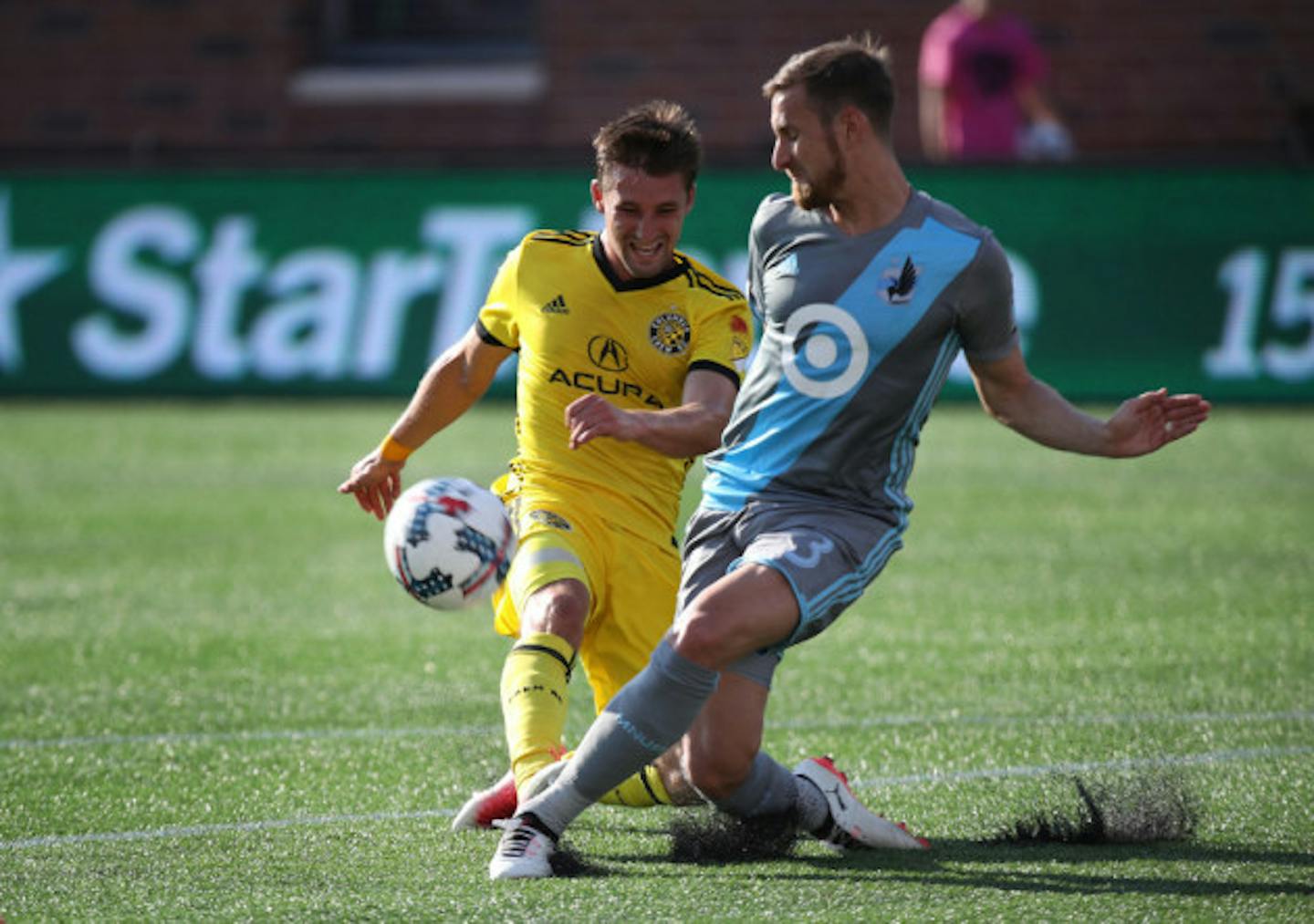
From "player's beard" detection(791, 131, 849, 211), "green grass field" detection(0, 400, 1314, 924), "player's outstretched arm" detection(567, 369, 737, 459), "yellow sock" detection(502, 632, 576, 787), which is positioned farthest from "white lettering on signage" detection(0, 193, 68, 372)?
"player's beard" detection(791, 131, 849, 211)

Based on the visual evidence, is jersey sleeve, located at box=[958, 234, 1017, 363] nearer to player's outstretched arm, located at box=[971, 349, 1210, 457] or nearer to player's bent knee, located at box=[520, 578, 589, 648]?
player's outstretched arm, located at box=[971, 349, 1210, 457]

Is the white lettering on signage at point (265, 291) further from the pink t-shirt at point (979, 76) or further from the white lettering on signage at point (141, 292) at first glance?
the pink t-shirt at point (979, 76)

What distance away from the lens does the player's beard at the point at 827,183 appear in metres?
5.17

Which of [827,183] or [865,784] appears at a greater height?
[827,183]

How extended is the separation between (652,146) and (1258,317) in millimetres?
9912

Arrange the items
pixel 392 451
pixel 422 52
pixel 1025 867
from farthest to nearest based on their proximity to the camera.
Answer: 1. pixel 422 52
2. pixel 392 451
3. pixel 1025 867

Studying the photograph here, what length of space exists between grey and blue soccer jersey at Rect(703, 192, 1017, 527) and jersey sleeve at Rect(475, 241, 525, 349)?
1049mm

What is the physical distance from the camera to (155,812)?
572 centimetres

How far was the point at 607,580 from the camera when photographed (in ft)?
19.5

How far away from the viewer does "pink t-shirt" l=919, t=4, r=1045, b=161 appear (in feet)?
55.3

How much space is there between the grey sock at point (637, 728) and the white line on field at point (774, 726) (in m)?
1.86

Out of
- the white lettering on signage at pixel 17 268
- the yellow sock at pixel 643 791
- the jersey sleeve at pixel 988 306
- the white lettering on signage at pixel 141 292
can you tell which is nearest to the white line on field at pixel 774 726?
the yellow sock at pixel 643 791

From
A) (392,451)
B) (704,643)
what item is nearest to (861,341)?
(704,643)

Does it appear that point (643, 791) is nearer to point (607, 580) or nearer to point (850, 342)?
point (607, 580)
